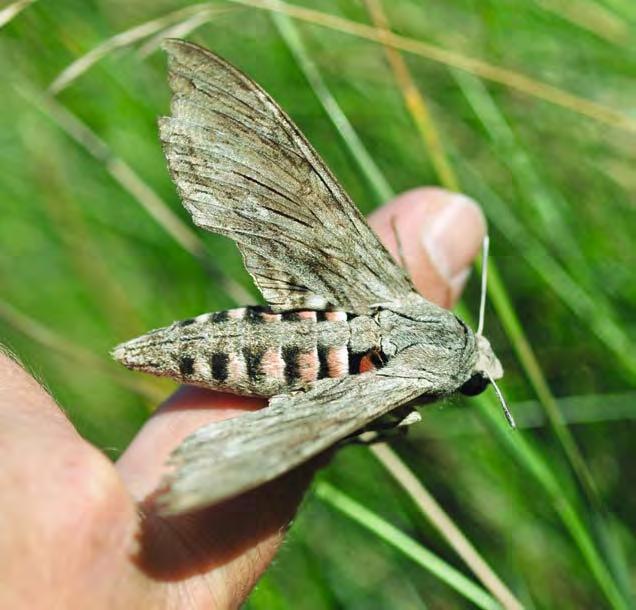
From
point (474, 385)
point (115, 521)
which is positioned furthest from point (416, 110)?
point (115, 521)

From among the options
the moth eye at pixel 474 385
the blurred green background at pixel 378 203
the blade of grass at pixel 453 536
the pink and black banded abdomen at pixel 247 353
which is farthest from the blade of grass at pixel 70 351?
the moth eye at pixel 474 385

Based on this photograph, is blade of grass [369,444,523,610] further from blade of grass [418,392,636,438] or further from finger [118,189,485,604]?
blade of grass [418,392,636,438]

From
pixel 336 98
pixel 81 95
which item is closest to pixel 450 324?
pixel 336 98

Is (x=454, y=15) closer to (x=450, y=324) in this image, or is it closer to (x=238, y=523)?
(x=450, y=324)

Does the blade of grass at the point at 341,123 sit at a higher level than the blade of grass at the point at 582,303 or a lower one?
higher

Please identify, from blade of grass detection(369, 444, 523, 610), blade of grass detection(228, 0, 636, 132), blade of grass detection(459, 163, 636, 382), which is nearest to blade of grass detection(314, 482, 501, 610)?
blade of grass detection(369, 444, 523, 610)

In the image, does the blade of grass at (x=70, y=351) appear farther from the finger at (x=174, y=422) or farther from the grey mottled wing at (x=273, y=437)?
the grey mottled wing at (x=273, y=437)
